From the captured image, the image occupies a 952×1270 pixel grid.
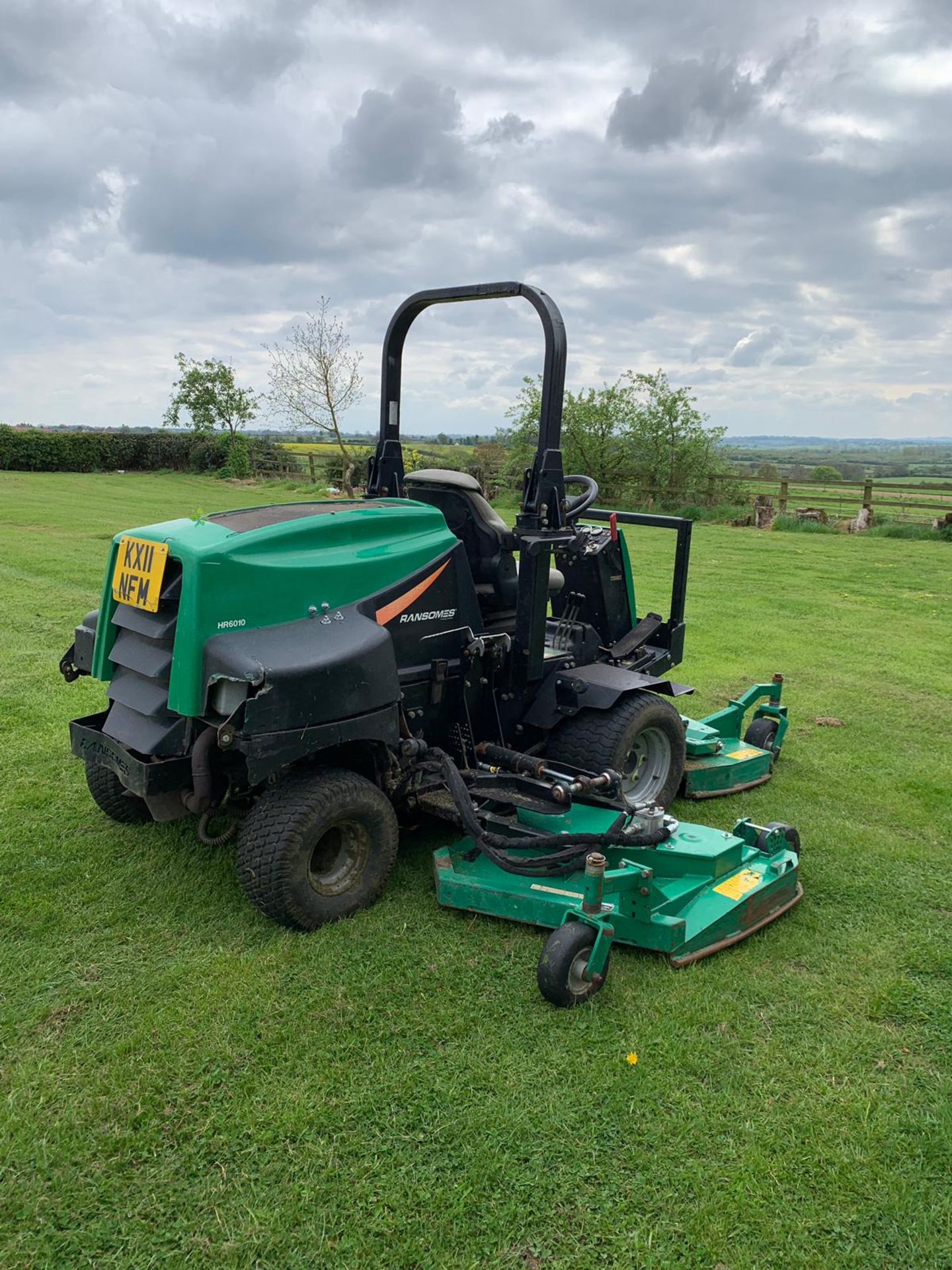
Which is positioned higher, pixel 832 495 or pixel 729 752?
pixel 832 495

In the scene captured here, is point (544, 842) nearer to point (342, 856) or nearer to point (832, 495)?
point (342, 856)

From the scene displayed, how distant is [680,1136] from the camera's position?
2.54 meters

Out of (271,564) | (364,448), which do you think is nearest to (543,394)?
(271,564)

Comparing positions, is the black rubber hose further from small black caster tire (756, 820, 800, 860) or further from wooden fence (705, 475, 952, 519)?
wooden fence (705, 475, 952, 519)

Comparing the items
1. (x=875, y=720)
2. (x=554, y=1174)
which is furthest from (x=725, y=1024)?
(x=875, y=720)

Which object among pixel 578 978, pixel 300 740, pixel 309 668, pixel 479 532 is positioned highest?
pixel 479 532

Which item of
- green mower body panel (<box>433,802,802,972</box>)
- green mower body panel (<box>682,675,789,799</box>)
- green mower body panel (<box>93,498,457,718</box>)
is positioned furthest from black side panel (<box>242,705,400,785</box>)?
green mower body panel (<box>682,675,789,799</box>)

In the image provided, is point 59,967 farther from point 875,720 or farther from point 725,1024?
point 875,720

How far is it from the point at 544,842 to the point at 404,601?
43.7 inches

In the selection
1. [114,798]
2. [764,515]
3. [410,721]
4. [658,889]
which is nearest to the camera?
[658,889]

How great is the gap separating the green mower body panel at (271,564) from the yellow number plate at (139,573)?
39 millimetres

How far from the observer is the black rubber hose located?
3326 millimetres

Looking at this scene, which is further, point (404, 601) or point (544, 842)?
point (404, 601)

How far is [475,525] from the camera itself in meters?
4.36
